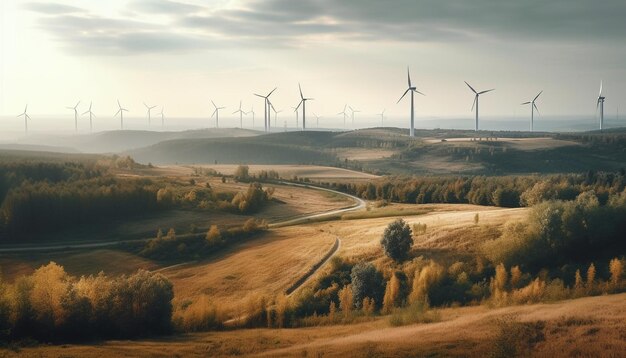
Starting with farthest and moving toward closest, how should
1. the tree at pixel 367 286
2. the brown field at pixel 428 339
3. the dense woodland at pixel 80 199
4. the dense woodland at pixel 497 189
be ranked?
the dense woodland at pixel 80 199 → the dense woodland at pixel 497 189 → the tree at pixel 367 286 → the brown field at pixel 428 339

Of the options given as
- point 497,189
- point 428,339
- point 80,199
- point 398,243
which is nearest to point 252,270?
point 398,243

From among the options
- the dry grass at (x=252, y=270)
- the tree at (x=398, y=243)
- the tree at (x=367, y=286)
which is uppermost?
the tree at (x=398, y=243)

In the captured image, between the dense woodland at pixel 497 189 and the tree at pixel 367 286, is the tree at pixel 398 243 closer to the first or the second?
the tree at pixel 367 286

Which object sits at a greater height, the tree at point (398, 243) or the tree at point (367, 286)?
the tree at point (398, 243)

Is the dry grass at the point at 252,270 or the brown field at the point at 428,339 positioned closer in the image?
the brown field at the point at 428,339

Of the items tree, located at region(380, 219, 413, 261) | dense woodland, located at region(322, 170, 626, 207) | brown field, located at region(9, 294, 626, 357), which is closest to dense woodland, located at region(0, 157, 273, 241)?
dense woodland, located at region(322, 170, 626, 207)

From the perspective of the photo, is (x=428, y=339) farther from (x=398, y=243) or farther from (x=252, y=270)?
(x=252, y=270)

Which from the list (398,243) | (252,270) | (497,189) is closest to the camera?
(398,243)

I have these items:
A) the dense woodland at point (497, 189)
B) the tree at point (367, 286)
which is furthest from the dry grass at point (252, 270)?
the dense woodland at point (497, 189)

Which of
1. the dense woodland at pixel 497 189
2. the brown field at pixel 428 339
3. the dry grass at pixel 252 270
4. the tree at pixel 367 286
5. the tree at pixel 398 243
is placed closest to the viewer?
the brown field at pixel 428 339
